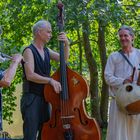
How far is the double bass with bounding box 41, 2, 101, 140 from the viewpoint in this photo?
3.77 metres

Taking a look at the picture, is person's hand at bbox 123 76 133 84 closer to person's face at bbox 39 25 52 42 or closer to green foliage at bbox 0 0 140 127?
person's face at bbox 39 25 52 42

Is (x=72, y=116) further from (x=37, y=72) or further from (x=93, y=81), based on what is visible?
(x=93, y=81)

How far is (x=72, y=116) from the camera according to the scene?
3764 mm

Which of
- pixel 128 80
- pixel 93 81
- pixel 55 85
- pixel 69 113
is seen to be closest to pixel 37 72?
pixel 55 85

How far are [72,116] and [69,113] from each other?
35mm

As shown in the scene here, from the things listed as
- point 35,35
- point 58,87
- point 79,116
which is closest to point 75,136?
point 79,116

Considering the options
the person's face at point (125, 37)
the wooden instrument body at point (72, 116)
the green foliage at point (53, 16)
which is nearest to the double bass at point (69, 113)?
the wooden instrument body at point (72, 116)

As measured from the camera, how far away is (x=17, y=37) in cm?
752

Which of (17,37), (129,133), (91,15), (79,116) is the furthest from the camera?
(17,37)

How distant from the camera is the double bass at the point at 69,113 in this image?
3766 millimetres

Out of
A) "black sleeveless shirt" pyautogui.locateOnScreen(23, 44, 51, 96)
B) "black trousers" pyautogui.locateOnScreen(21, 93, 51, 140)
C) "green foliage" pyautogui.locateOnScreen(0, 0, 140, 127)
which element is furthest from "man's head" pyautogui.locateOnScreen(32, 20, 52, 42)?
"green foliage" pyautogui.locateOnScreen(0, 0, 140, 127)

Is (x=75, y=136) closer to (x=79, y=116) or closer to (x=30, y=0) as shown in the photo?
(x=79, y=116)

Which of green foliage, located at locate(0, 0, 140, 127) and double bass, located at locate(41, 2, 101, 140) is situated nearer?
double bass, located at locate(41, 2, 101, 140)

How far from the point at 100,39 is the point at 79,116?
223 inches
